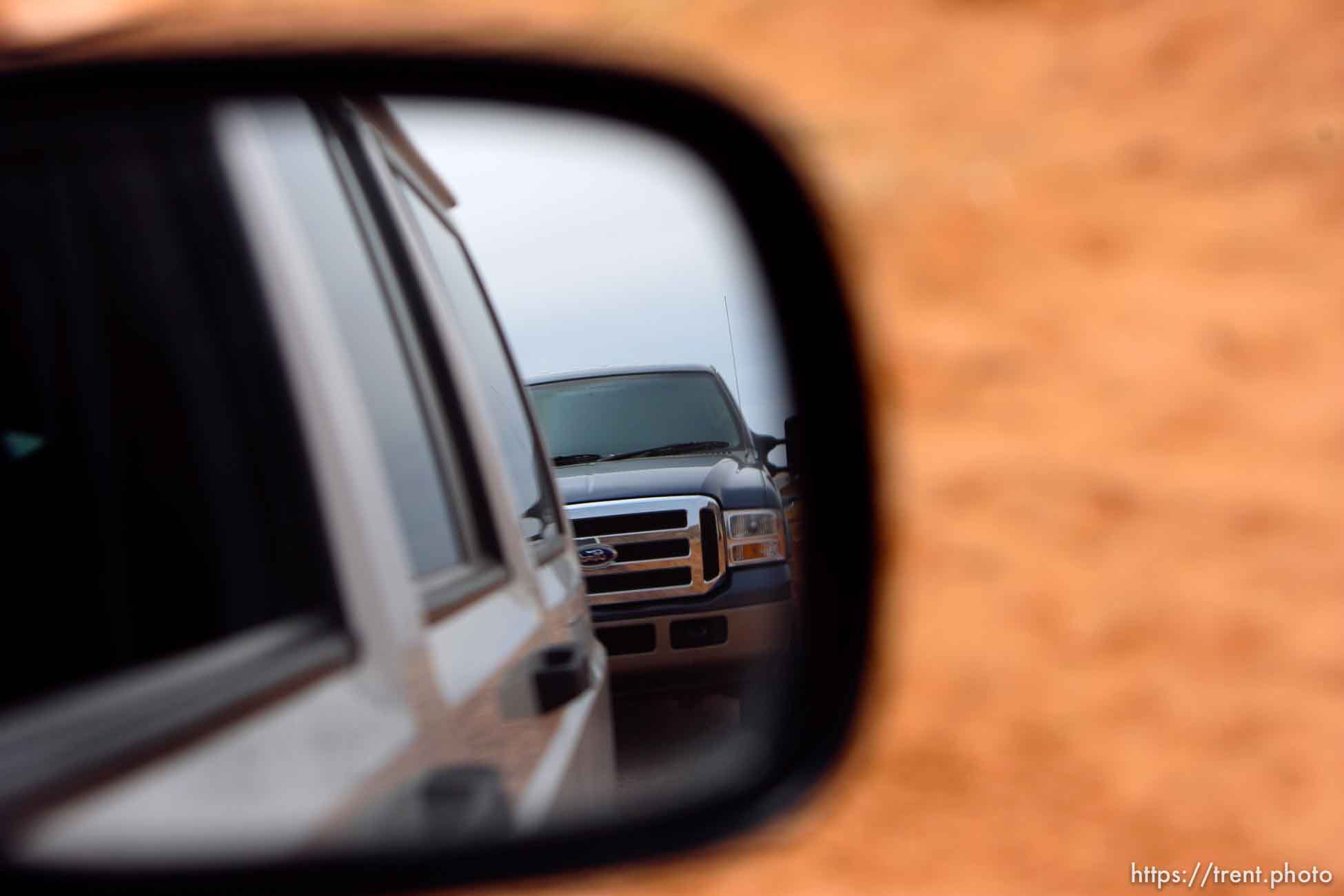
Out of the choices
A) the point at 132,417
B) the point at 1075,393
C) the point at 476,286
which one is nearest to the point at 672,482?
the point at 1075,393

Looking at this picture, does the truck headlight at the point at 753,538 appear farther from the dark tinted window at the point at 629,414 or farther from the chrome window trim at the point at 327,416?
the chrome window trim at the point at 327,416

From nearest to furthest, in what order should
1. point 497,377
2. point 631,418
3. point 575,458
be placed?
point 497,377
point 575,458
point 631,418

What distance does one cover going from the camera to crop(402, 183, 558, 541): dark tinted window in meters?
2.50

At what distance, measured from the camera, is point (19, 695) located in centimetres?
112

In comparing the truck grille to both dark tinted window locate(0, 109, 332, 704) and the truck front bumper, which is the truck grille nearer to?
the truck front bumper

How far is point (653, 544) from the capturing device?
546cm

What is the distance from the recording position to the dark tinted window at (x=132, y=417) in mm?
1228

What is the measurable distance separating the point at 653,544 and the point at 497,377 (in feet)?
8.99

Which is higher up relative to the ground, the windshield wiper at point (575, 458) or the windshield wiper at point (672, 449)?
the windshield wiper at point (575, 458)

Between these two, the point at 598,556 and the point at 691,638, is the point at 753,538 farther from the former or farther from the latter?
the point at 598,556

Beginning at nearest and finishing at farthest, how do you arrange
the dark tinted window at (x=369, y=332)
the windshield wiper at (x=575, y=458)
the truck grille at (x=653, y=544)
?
the dark tinted window at (x=369, y=332) < the truck grille at (x=653, y=544) < the windshield wiper at (x=575, y=458)

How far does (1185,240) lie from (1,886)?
5422 millimetres

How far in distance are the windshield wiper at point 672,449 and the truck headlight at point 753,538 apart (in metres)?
0.70

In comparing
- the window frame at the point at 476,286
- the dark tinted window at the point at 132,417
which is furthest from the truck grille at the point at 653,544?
the dark tinted window at the point at 132,417
